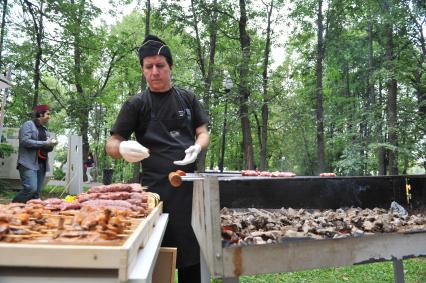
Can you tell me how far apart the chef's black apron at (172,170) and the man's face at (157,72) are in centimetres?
13

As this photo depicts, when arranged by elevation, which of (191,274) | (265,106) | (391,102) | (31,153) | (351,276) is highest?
(265,106)

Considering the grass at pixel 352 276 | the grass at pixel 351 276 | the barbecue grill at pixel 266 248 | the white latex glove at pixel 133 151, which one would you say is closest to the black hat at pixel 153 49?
the white latex glove at pixel 133 151

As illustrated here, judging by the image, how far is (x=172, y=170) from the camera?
9.64 feet

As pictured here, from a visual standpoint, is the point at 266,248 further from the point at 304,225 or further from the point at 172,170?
the point at 172,170

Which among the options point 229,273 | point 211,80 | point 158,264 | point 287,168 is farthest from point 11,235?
point 287,168

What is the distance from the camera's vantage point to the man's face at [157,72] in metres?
2.94

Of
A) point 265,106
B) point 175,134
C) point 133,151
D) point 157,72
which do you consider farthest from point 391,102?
point 133,151

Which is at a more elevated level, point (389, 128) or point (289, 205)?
point (389, 128)

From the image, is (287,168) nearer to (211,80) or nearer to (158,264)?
(211,80)

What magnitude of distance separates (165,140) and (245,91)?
503 inches

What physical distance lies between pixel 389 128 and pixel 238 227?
12491mm

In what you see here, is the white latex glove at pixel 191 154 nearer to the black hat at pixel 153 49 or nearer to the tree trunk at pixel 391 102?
the black hat at pixel 153 49

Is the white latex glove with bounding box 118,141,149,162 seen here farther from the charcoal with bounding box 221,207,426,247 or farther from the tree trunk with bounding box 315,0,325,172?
the tree trunk with bounding box 315,0,325,172

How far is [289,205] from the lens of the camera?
117 inches
